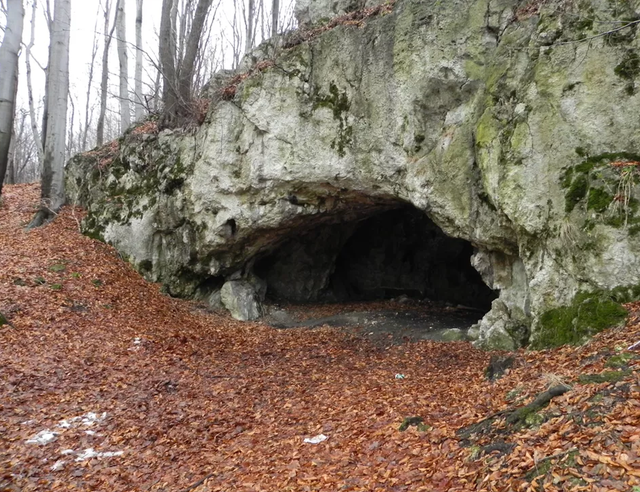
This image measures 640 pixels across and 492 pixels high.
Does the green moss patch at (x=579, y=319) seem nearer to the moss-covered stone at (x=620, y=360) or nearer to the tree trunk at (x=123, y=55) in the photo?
the moss-covered stone at (x=620, y=360)

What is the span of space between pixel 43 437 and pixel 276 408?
2.70m

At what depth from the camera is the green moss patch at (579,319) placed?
5938 mm

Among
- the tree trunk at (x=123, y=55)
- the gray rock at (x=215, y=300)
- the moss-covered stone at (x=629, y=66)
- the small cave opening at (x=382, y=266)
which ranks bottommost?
the gray rock at (x=215, y=300)

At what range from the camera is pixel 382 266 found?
16.0m

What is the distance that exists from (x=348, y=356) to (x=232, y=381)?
2214 millimetres

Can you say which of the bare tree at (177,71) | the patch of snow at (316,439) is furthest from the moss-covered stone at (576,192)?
the bare tree at (177,71)

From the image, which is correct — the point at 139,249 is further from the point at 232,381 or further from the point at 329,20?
the point at 329,20

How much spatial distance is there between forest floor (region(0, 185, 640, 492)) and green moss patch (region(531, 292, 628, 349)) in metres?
0.25

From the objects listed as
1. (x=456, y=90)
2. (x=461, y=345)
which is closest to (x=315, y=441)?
(x=461, y=345)

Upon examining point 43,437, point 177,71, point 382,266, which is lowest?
point 43,437

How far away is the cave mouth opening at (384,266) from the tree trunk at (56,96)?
21.0 ft

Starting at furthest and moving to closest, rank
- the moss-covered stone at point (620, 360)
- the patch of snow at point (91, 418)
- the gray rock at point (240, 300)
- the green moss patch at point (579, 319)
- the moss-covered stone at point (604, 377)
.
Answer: the gray rock at point (240, 300), the green moss patch at point (579, 319), the patch of snow at point (91, 418), the moss-covered stone at point (620, 360), the moss-covered stone at point (604, 377)

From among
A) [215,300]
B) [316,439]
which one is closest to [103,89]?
[215,300]

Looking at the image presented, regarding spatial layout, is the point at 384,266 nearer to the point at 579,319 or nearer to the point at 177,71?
the point at 177,71
